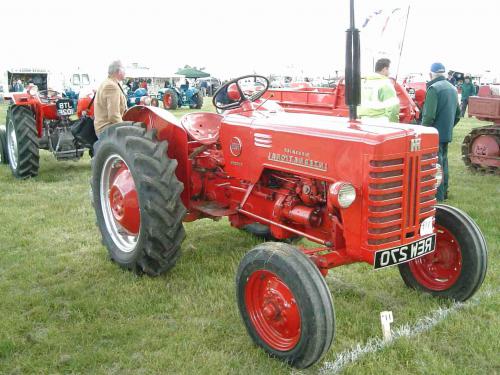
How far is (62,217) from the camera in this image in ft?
19.4

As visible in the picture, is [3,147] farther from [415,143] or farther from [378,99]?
[415,143]

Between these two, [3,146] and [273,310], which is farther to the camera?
[3,146]

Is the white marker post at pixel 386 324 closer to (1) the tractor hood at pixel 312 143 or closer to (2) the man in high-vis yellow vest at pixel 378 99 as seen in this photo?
(1) the tractor hood at pixel 312 143

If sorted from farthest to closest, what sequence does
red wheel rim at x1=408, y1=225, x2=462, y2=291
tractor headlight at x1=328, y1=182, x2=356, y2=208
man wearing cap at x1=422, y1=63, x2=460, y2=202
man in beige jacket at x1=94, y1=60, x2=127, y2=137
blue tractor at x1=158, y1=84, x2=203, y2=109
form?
blue tractor at x1=158, y1=84, x2=203, y2=109 → man wearing cap at x1=422, y1=63, x2=460, y2=202 → man in beige jacket at x1=94, y1=60, x2=127, y2=137 → red wheel rim at x1=408, y1=225, x2=462, y2=291 → tractor headlight at x1=328, y1=182, x2=356, y2=208

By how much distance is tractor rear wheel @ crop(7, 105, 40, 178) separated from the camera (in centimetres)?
775

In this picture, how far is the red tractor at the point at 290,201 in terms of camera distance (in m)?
2.87

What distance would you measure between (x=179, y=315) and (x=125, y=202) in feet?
3.44

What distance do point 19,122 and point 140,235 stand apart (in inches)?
192

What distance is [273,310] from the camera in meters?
2.97

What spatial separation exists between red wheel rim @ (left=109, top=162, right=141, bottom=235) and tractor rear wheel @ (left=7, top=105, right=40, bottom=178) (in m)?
3.96

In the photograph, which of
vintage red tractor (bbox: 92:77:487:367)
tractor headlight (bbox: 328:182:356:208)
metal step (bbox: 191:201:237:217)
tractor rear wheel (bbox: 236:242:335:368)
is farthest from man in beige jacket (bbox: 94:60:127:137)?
tractor headlight (bbox: 328:182:356:208)

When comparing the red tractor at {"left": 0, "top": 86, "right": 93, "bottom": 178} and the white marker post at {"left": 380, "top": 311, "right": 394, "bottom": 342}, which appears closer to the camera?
the white marker post at {"left": 380, "top": 311, "right": 394, "bottom": 342}

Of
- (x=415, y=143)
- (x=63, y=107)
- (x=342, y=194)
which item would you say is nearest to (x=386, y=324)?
(x=342, y=194)

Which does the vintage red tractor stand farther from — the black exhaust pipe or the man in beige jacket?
the man in beige jacket
